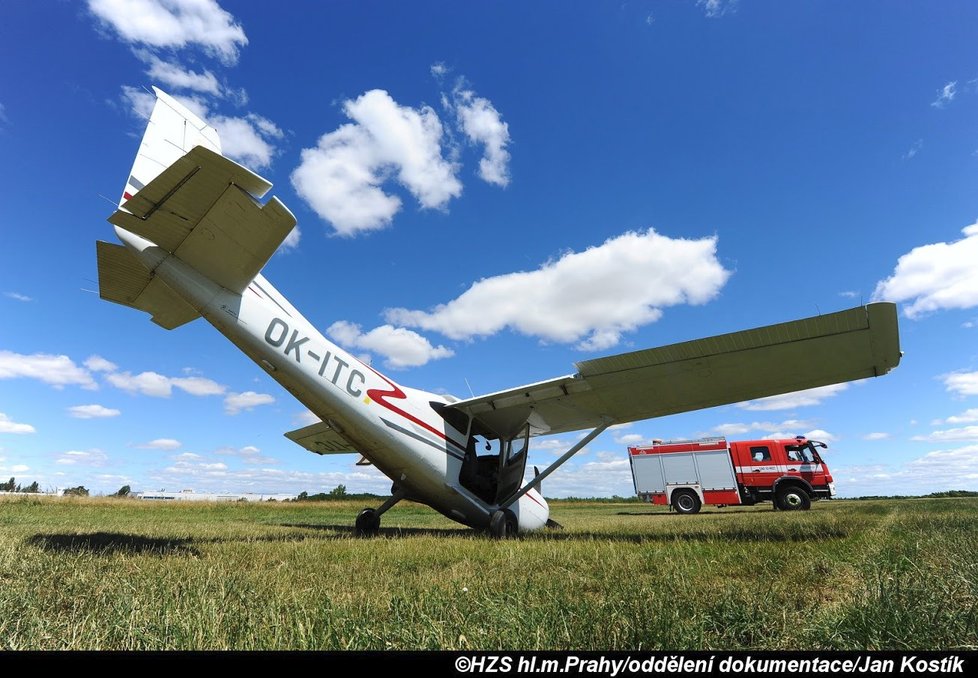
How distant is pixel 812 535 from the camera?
21.2 ft

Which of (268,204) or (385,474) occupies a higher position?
(268,204)

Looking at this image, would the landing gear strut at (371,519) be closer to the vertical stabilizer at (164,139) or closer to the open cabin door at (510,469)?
the open cabin door at (510,469)

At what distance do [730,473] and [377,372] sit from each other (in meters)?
19.8

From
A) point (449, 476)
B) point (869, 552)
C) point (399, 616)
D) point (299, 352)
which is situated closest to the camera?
point (399, 616)

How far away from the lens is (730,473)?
22.1 m

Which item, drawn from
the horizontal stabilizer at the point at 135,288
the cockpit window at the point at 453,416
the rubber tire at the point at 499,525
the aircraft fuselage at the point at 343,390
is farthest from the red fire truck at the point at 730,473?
the horizontal stabilizer at the point at 135,288

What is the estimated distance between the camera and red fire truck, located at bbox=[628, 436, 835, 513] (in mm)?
20956

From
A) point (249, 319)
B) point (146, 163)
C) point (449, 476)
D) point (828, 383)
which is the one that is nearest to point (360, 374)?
point (249, 319)

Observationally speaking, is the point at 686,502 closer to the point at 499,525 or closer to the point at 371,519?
the point at 499,525

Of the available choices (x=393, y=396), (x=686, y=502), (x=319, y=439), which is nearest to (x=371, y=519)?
(x=393, y=396)

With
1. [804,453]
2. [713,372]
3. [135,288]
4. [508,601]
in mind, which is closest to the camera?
[508,601]

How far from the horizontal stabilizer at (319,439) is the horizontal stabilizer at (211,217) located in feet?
25.2
